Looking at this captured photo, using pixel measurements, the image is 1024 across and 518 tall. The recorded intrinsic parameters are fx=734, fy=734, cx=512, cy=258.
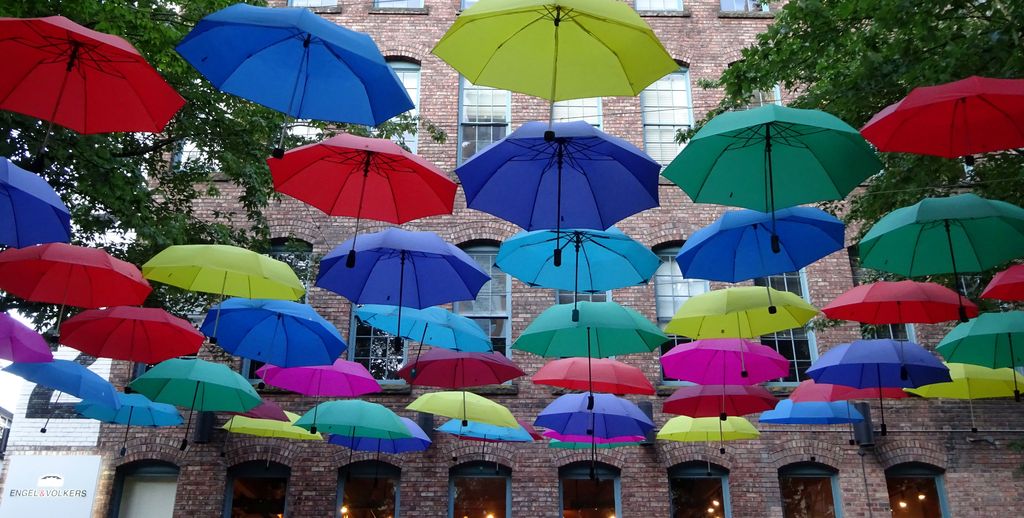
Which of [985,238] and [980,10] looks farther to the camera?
[980,10]

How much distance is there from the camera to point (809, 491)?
37.0ft

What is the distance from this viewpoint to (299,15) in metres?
5.01

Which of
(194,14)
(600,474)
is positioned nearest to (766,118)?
(194,14)

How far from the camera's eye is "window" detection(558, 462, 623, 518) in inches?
435

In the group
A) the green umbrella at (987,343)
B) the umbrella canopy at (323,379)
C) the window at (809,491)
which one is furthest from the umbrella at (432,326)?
the window at (809,491)

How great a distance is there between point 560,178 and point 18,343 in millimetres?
5350

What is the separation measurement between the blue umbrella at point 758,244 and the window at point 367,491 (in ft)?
20.0

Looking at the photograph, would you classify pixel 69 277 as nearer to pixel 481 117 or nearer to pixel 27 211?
pixel 27 211

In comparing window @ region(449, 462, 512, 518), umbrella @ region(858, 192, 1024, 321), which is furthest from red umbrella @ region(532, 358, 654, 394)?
window @ region(449, 462, 512, 518)

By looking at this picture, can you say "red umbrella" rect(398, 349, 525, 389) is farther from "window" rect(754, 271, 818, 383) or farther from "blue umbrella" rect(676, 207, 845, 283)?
"window" rect(754, 271, 818, 383)

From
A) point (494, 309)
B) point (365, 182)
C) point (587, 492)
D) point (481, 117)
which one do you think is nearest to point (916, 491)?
point (587, 492)

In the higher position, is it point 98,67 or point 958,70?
point 958,70

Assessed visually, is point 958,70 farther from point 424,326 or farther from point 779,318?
point 424,326

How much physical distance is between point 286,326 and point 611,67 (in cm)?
459
